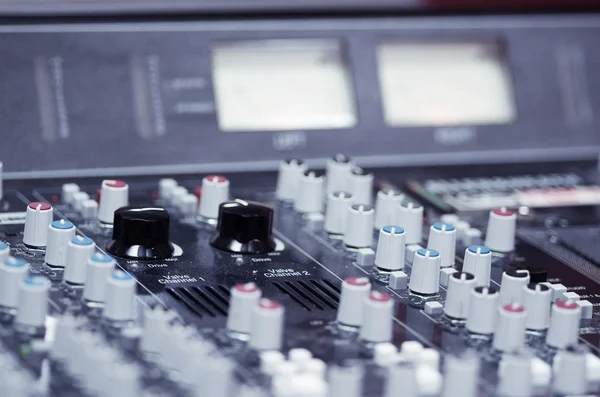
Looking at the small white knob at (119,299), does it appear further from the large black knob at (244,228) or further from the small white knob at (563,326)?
the small white knob at (563,326)

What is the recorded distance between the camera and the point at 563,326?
6.71ft

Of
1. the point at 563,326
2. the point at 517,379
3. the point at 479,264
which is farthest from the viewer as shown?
the point at 479,264

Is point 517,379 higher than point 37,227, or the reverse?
point 37,227

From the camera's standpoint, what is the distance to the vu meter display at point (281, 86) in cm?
306

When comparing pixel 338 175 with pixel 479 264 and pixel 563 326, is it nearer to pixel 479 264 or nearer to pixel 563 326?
pixel 479 264

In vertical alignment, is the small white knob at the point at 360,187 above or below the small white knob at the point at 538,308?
above

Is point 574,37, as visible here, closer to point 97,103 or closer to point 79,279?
point 97,103

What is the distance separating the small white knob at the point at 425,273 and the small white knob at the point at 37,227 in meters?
0.67

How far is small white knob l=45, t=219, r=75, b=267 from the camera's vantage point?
7.25 feet

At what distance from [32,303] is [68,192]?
0.75 m

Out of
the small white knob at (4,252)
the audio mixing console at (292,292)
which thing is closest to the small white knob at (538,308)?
the audio mixing console at (292,292)

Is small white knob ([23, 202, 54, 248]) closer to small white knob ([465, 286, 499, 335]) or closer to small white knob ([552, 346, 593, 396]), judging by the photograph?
small white knob ([465, 286, 499, 335])

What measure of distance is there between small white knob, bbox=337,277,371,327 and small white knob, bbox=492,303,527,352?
0.72 feet

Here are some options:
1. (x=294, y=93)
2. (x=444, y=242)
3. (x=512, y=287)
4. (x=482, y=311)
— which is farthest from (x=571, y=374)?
(x=294, y=93)
